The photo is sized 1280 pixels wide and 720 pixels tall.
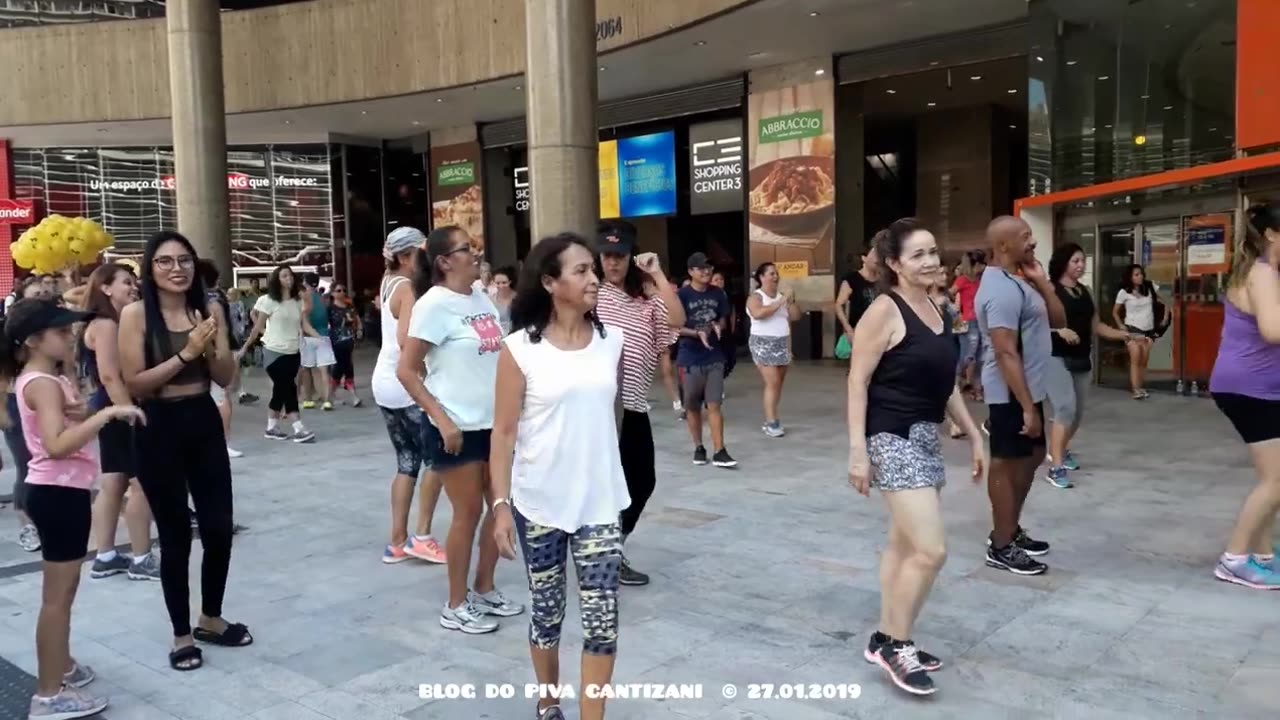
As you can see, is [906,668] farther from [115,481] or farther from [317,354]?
[317,354]

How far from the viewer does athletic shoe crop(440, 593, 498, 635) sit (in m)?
4.28

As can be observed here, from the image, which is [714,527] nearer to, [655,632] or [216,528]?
[655,632]

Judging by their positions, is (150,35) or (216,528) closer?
(216,528)

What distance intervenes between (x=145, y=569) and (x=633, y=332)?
3.01 m

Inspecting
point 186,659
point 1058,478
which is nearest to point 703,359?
point 1058,478

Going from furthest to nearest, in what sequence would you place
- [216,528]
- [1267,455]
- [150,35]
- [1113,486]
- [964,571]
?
[150,35]
[1113,486]
[964,571]
[1267,455]
[216,528]

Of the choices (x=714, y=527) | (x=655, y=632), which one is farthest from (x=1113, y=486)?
(x=655, y=632)

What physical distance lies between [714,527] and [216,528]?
299 cm

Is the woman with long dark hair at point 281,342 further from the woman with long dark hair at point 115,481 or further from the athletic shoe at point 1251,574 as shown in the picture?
the athletic shoe at point 1251,574

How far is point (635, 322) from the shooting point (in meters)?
4.63

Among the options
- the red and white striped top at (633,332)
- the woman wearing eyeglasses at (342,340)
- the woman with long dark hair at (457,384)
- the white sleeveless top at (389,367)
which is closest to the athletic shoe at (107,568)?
the white sleeveless top at (389,367)

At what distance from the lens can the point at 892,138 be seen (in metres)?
22.6

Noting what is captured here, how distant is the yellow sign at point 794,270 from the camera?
56.5ft

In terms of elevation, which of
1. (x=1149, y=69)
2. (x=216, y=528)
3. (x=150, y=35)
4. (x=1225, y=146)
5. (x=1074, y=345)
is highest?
(x=150, y=35)
